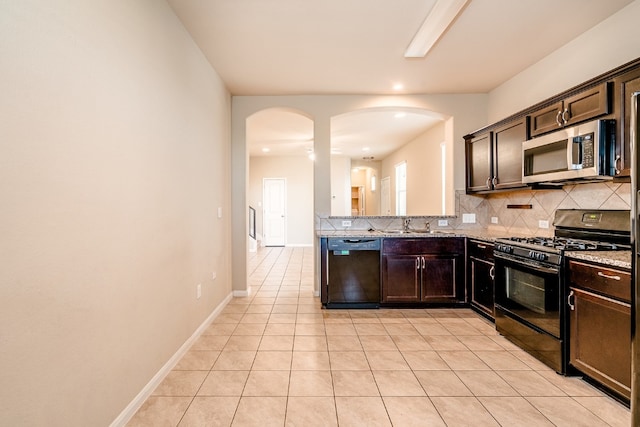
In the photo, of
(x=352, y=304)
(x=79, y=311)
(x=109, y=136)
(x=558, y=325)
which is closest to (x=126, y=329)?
(x=79, y=311)

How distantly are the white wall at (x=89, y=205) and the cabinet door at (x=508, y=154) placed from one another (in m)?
3.21

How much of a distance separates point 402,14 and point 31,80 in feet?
8.17

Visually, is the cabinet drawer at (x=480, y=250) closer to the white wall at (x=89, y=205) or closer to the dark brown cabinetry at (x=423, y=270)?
the dark brown cabinetry at (x=423, y=270)

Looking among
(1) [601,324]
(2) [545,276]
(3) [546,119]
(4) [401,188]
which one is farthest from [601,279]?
(4) [401,188]

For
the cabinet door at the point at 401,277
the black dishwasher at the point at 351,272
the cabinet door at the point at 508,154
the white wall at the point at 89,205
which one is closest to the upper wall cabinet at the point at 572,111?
the cabinet door at the point at 508,154

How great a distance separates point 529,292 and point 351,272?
1776 millimetres

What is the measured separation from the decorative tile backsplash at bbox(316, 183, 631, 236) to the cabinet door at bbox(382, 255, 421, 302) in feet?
2.23

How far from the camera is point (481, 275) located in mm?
3389

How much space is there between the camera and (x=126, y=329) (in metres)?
1.80

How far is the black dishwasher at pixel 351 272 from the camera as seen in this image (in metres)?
3.67

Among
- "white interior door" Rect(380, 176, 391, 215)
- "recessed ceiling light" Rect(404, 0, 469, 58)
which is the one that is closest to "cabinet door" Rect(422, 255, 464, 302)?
"recessed ceiling light" Rect(404, 0, 469, 58)

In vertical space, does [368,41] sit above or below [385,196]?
above

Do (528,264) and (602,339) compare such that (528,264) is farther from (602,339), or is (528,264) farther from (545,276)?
(602,339)

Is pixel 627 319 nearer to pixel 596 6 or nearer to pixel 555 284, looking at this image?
pixel 555 284
